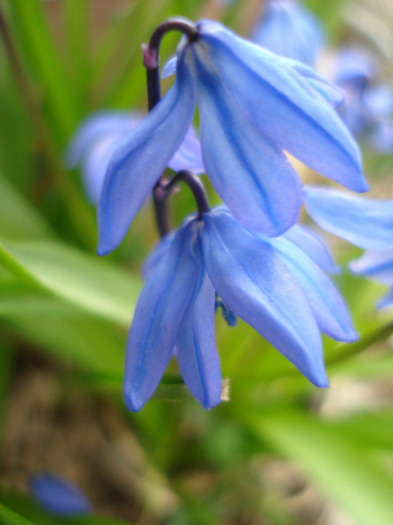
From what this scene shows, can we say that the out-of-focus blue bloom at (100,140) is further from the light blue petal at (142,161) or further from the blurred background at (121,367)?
the light blue petal at (142,161)

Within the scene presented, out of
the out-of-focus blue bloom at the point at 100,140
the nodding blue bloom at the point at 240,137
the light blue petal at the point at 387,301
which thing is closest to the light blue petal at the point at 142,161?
the nodding blue bloom at the point at 240,137

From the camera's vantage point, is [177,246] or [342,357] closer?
[177,246]

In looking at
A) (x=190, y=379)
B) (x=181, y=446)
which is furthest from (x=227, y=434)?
(x=190, y=379)

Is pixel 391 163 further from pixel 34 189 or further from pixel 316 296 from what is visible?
pixel 316 296

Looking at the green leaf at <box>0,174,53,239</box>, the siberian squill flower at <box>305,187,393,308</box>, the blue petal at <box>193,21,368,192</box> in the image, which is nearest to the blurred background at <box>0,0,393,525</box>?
the green leaf at <box>0,174,53,239</box>


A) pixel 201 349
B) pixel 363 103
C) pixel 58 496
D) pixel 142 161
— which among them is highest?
pixel 142 161

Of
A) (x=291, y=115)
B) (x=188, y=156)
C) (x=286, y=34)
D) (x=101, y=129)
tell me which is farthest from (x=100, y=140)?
(x=291, y=115)

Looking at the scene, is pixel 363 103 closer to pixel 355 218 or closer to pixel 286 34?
Result: pixel 286 34
